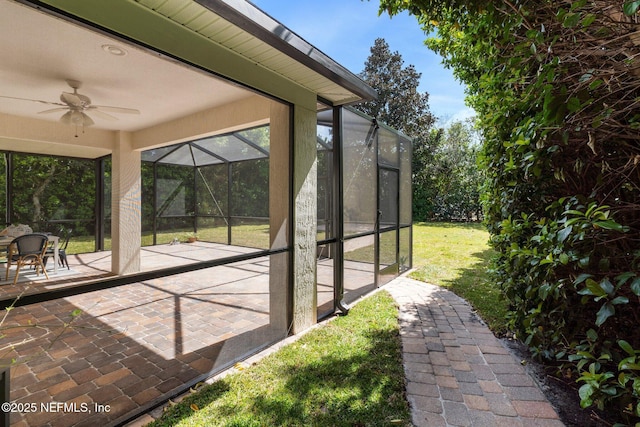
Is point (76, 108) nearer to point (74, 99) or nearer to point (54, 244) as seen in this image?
point (74, 99)

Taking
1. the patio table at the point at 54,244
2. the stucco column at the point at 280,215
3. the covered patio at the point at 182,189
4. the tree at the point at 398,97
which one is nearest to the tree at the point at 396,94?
the tree at the point at 398,97

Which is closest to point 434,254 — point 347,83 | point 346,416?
point 347,83

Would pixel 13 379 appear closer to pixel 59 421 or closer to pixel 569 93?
pixel 59 421

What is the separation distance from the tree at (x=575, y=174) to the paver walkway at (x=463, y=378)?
36cm

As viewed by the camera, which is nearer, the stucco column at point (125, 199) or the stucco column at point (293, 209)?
the stucco column at point (293, 209)

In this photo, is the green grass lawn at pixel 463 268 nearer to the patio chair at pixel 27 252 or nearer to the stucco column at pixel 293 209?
the stucco column at pixel 293 209

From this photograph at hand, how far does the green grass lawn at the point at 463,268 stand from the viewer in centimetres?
394

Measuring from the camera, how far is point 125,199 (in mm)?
5922

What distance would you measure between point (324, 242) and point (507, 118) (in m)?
2.26

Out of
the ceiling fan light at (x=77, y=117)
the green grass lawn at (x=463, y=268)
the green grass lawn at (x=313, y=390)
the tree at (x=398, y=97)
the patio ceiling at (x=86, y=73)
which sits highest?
the tree at (x=398, y=97)

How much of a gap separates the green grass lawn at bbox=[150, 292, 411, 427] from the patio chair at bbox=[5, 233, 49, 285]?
1764mm

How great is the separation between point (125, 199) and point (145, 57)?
4.37m

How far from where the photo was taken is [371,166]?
470cm

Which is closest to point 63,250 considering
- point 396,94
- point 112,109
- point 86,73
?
point 112,109
